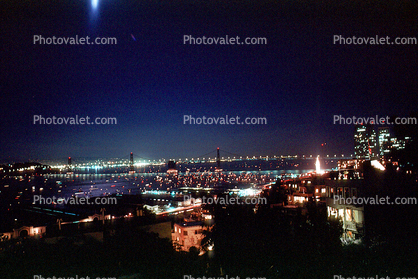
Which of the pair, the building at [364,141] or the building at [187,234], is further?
the building at [364,141]

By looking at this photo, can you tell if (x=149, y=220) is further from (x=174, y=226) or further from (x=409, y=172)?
(x=409, y=172)

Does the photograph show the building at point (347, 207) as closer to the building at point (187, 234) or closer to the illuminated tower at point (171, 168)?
the building at point (187, 234)

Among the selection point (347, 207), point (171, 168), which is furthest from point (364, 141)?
point (347, 207)

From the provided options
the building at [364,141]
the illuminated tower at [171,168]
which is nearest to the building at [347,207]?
the building at [364,141]

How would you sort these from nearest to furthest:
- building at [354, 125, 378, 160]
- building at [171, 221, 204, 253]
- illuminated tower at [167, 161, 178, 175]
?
building at [171, 221, 204, 253], building at [354, 125, 378, 160], illuminated tower at [167, 161, 178, 175]

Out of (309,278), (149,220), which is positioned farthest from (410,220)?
(149,220)

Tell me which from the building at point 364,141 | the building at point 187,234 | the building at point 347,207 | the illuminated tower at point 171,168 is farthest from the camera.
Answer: the illuminated tower at point 171,168

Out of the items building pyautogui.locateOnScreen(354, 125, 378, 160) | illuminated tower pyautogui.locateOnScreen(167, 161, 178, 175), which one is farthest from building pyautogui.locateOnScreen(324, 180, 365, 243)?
illuminated tower pyautogui.locateOnScreen(167, 161, 178, 175)

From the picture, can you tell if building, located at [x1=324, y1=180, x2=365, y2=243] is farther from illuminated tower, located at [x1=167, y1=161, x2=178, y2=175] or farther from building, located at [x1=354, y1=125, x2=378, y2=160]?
illuminated tower, located at [x1=167, y1=161, x2=178, y2=175]
